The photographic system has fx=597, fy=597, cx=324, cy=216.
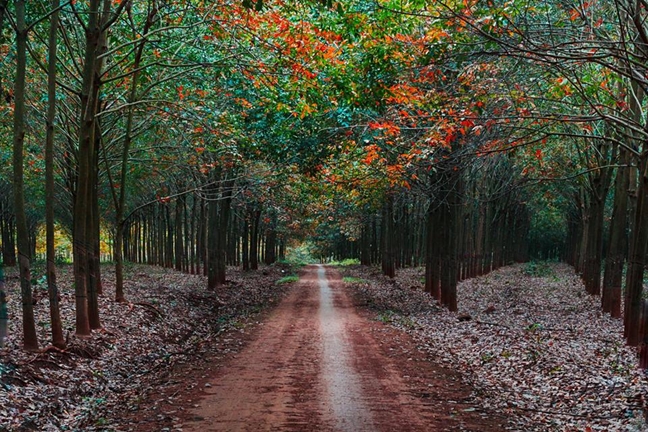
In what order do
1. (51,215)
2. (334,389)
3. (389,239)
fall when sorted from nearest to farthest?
(334,389) < (51,215) < (389,239)

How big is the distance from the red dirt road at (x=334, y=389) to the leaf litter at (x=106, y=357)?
1257mm

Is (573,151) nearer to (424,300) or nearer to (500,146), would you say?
(424,300)

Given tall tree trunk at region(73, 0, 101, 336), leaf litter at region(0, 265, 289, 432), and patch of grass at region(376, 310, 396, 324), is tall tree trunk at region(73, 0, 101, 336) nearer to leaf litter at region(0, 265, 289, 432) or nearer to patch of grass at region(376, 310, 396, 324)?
leaf litter at region(0, 265, 289, 432)

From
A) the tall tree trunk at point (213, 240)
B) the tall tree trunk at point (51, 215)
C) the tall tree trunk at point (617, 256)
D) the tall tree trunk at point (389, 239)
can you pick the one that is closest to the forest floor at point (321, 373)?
the tall tree trunk at point (51, 215)

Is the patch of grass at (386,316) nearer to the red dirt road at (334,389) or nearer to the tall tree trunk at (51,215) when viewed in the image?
the red dirt road at (334,389)

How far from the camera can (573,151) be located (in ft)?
84.0

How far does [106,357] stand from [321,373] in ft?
13.4

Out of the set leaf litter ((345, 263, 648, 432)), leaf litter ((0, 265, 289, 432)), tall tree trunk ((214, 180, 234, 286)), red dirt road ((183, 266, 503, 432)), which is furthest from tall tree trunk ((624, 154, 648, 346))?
tall tree trunk ((214, 180, 234, 286))

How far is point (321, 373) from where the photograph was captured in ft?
34.9

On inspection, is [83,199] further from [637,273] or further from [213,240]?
[213,240]

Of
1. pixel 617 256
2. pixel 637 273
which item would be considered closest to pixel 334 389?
pixel 637 273

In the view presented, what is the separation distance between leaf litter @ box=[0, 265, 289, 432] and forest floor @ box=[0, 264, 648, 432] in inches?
1.3

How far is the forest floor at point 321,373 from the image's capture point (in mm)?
7703

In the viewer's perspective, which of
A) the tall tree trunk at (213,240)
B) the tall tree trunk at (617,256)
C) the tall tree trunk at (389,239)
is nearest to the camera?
the tall tree trunk at (617,256)
